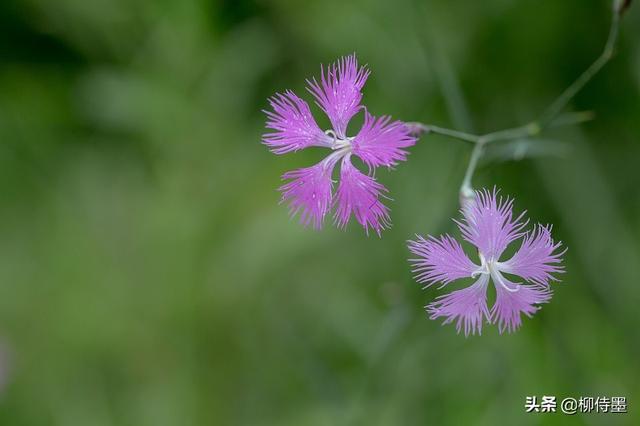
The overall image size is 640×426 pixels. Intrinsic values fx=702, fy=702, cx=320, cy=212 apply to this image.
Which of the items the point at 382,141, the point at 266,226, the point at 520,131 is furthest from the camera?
the point at 266,226

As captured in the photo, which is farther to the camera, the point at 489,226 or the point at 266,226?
the point at 266,226

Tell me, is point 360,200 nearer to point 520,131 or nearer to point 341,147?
point 341,147

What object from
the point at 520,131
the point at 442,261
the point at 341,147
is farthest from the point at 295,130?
the point at 520,131

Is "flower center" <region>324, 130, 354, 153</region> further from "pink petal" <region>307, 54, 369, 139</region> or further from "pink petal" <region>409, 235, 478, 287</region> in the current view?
"pink petal" <region>409, 235, 478, 287</region>

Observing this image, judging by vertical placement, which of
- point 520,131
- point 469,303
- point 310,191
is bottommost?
point 469,303

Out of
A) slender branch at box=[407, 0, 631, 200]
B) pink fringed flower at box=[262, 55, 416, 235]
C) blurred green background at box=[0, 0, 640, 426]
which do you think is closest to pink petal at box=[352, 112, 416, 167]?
pink fringed flower at box=[262, 55, 416, 235]

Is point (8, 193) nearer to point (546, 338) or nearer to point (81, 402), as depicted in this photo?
point (81, 402)

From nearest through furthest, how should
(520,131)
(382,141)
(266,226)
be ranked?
(382,141) < (520,131) < (266,226)
